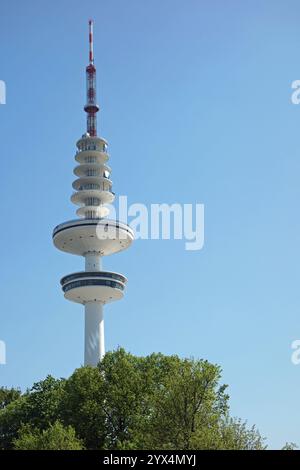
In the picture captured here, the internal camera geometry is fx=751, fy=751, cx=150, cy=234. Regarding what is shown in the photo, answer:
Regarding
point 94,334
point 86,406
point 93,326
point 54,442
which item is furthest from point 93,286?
point 54,442

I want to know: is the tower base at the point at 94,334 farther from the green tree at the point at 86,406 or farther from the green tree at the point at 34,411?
the green tree at the point at 86,406

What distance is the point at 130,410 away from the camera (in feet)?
284

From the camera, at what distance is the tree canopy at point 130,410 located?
226 ft

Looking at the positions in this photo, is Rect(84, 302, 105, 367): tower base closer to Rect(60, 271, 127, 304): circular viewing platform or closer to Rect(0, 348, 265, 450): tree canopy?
Rect(60, 271, 127, 304): circular viewing platform

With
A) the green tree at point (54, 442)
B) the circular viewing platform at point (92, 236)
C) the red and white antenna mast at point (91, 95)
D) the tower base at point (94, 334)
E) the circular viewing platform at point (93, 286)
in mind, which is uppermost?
the red and white antenna mast at point (91, 95)

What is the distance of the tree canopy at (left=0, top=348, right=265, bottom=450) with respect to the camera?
68.8 m

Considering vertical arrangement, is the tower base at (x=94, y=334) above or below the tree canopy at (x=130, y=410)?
above

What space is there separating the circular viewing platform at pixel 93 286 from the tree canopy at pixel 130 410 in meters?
26.4

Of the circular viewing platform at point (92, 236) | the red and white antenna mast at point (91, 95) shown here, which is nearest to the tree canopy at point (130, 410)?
the circular viewing platform at point (92, 236)

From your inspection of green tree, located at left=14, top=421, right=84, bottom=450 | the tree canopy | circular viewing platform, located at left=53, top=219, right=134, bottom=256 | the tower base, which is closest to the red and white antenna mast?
circular viewing platform, located at left=53, top=219, right=134, bottom=256

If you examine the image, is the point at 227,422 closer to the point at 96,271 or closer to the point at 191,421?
the point at 191,421

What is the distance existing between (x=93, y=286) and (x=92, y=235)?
9193mm

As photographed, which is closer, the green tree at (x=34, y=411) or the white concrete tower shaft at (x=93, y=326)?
the green tree at (x=34, y=411)
